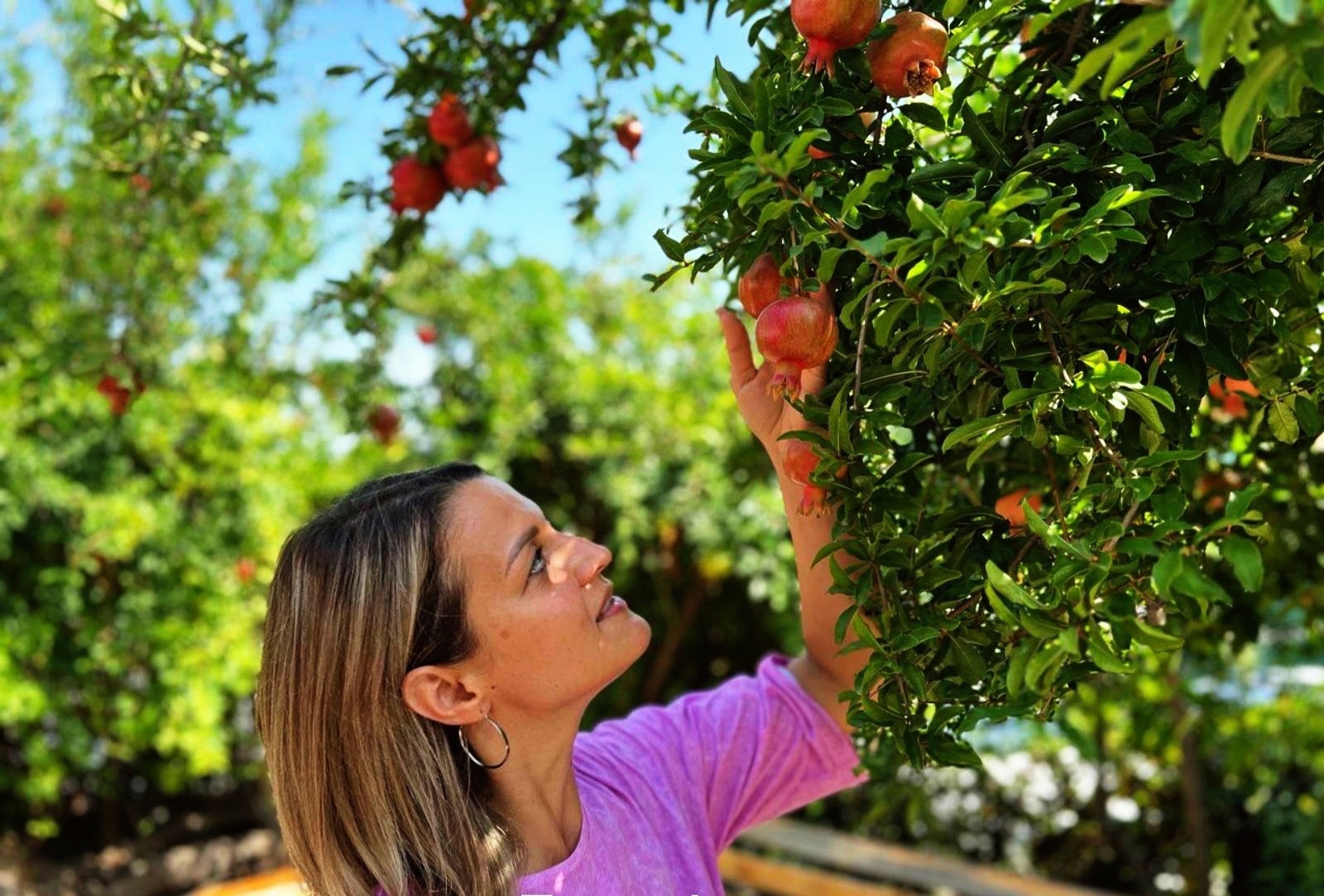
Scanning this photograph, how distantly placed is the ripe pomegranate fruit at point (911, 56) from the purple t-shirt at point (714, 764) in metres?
0.80

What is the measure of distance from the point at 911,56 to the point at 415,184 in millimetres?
984

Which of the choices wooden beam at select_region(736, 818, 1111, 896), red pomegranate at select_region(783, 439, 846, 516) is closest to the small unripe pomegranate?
red pomegranate at select_region(783, 439, 846, 516)

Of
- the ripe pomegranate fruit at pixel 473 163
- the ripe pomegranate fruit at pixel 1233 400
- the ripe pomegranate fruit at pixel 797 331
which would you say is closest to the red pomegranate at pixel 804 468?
the ripe pomegranate fruit at pixel 797 331

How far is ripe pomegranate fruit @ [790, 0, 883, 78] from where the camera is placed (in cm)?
→ 94

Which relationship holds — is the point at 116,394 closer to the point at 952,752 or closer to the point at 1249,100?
the point at 952,752

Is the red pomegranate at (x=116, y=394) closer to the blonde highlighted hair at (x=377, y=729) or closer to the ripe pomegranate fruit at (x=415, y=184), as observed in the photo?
the ripe pomegranate fruit at (x=415, y=184)

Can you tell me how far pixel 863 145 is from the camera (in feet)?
3.15

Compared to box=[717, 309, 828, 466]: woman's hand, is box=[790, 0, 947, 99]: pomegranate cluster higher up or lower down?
higher up

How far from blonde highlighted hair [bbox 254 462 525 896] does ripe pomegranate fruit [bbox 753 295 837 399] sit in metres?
0.46

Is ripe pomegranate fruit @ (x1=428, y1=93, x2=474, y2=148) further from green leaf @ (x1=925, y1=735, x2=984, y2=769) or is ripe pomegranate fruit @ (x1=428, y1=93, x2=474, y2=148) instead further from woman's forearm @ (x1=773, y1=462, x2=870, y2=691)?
green leaf @ (x1=925, y1=735, x2=984, y2=769)

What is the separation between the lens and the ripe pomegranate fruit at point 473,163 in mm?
1750

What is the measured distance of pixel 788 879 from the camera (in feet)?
13.1

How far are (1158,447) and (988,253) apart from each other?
226 millimetres

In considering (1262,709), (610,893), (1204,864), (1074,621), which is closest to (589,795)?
(610,893)
